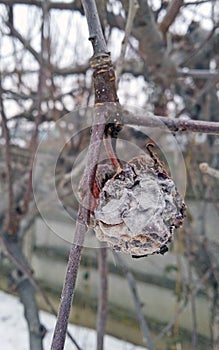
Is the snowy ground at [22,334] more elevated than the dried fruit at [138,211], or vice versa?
the dried fruit at [138,211]

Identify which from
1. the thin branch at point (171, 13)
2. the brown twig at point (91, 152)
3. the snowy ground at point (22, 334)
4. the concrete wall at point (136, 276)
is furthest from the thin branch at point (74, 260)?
the snowy ground at point (22, 334)

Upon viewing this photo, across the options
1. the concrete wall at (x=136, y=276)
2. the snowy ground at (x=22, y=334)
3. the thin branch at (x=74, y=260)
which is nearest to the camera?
the thin branch at (x=74, y=260)

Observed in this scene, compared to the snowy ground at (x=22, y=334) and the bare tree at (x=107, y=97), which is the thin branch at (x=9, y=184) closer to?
the bare tree at (x=107, y=97)

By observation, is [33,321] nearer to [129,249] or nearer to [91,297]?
[129,249]

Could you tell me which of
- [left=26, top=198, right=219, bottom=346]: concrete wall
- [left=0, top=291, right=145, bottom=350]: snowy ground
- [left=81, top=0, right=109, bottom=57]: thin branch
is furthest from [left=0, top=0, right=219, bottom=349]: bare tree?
[left=0, top=291, right=145, bottom=350]: snowy ground

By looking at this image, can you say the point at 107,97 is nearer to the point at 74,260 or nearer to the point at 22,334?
the point at 74,260

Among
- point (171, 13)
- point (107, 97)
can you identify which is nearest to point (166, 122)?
point (107, 97)

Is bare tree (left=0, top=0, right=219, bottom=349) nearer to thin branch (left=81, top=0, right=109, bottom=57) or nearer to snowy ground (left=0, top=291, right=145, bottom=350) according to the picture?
thin branch (left=81, top=0, right=109, bottom=57)
